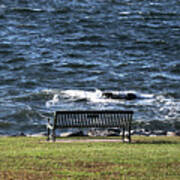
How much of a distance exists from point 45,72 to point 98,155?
81.1ft

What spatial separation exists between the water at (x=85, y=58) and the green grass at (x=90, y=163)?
34.7 ft

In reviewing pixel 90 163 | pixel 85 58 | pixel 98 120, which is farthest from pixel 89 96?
pixel 90 163

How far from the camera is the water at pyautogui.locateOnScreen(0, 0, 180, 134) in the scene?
27.0 metres

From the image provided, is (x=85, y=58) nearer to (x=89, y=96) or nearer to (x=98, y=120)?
(x=89, y=96)

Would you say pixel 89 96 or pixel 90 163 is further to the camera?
pixel 89 96

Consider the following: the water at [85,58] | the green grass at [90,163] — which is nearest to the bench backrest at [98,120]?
the green grass at [90,163]

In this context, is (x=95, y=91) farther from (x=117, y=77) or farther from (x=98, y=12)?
(x=98, y=12)

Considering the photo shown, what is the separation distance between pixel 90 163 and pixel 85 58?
Answer: 3032 centimetres

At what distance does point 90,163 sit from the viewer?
1008cm

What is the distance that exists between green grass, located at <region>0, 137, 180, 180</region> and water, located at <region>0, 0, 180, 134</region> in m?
10.6

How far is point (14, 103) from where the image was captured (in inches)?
1061

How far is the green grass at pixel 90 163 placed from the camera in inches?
359

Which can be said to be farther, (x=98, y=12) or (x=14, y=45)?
(x=98, y=12)

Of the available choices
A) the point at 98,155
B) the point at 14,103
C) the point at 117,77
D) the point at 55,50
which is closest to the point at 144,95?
the point at 117,77
